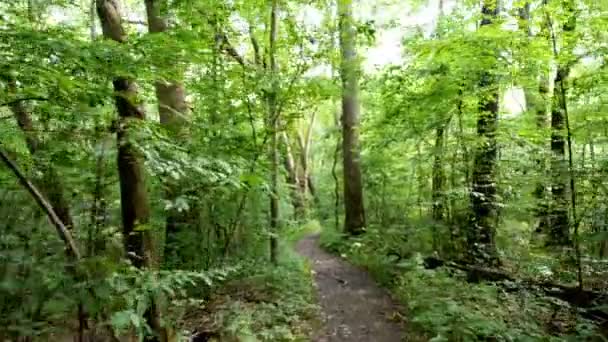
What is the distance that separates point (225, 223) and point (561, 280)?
16.9ft

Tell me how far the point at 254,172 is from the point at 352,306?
302cm

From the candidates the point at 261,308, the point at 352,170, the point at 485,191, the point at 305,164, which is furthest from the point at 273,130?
the point at 305,164

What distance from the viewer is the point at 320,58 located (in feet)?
23.4

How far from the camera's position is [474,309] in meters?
5.14

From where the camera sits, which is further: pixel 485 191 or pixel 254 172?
pixel 485 191

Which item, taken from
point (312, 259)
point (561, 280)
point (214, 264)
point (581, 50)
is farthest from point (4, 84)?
point (312, 259)

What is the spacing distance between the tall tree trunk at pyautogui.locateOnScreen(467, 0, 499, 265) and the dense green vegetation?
0.04 metres

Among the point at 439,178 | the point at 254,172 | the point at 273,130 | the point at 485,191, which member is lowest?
the point at 485,191

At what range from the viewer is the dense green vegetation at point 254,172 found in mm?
3070

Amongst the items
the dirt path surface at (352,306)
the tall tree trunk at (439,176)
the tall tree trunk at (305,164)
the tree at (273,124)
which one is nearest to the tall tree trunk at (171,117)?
the tree at (273,124)

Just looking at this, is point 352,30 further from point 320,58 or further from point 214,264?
point 214,264

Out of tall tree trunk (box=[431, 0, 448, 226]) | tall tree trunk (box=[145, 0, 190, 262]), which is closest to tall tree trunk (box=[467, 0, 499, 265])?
tall tree trunk (box=[431, 0, 448, 226])

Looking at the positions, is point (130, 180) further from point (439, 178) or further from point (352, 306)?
point (439, 178)

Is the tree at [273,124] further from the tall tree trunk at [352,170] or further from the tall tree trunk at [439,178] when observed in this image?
the tall tree trunk at [352,170]
